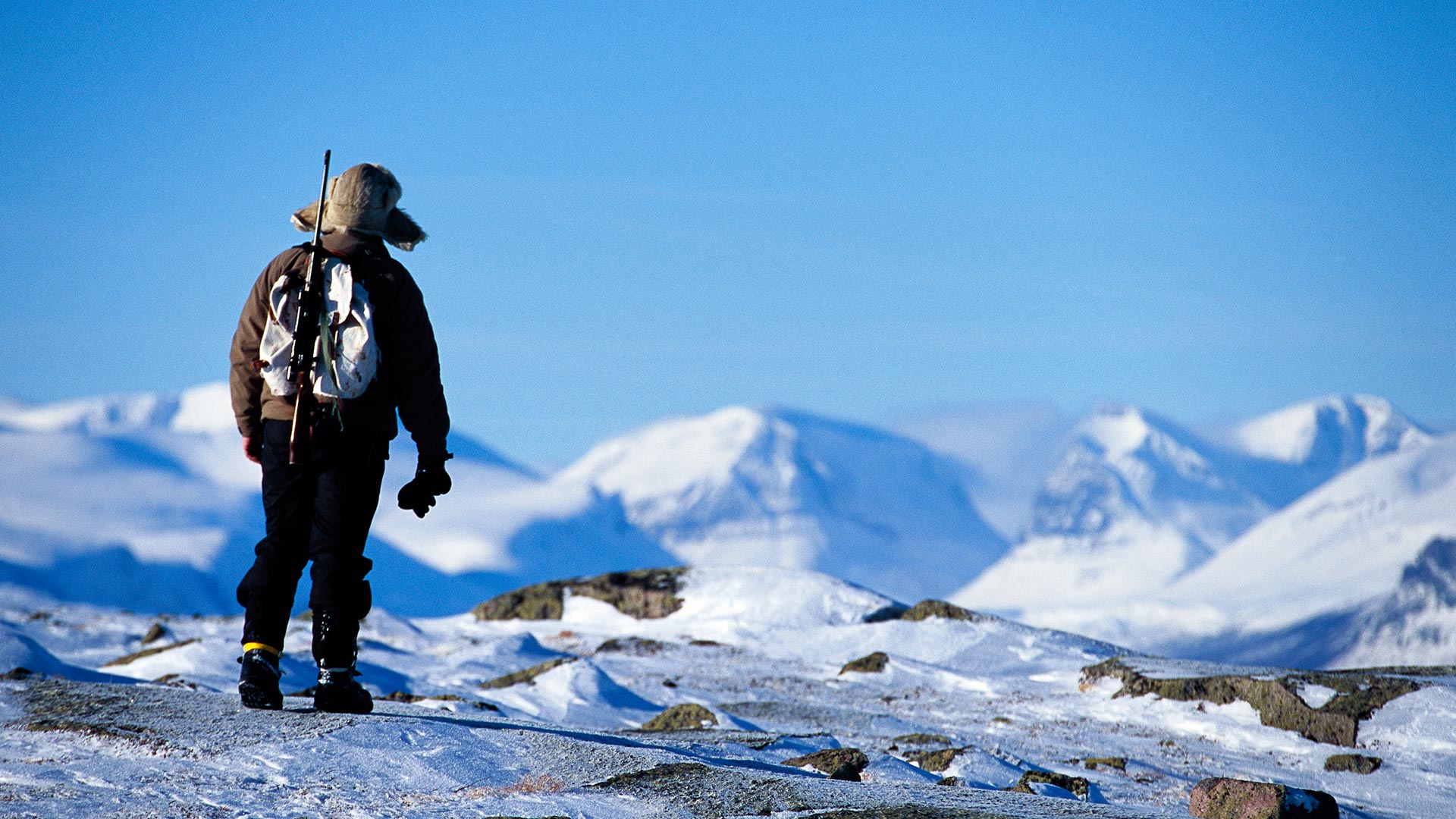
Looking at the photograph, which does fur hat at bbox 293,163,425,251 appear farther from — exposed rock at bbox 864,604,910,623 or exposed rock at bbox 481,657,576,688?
exposed rock at bbox 864,604,910,623

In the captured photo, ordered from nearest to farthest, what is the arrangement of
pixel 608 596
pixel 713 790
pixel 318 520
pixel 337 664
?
pixel 713 790, pixel 318 520, pixel 337 664, pixel 608 596

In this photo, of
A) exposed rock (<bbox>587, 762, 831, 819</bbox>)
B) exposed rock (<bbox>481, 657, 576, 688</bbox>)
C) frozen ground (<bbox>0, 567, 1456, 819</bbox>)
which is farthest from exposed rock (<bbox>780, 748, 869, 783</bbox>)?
exposed rock (<bbox>481, 657, 576, 688</bbox>)

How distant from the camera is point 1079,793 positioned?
10.9 m

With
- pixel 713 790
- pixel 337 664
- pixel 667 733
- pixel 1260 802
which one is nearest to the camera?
pixel 713 790

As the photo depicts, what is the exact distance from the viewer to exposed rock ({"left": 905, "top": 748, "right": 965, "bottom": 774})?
457 inches

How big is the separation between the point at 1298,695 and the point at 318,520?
35.5 feet

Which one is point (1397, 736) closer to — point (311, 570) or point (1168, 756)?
point (1168, 756)

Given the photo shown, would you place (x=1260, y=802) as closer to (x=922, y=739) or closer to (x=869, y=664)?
(x=922, y=739)

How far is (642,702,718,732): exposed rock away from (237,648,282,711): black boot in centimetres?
539

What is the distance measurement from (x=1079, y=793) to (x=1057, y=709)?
6315 millimetres

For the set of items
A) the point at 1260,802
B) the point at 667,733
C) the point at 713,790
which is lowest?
the point at 713,790

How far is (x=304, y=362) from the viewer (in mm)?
8820

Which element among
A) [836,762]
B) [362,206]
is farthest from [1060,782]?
[362,206]

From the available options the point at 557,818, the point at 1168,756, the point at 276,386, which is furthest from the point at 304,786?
the point at 1168,756
